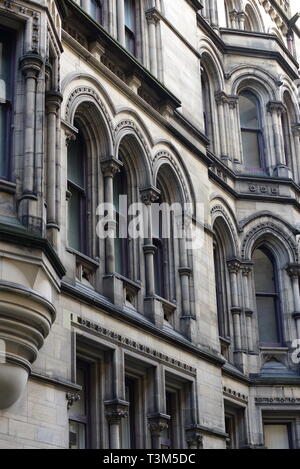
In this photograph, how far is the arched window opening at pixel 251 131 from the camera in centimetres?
2430

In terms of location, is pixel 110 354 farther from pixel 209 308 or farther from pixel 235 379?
pixel 235 379

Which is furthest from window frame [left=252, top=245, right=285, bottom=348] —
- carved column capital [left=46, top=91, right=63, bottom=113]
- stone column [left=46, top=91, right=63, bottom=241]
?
carved column capital [left=46, top=91, right=63, bottom=113]

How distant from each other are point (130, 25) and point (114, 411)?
9.04m

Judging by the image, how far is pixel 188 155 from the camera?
65.4 ft

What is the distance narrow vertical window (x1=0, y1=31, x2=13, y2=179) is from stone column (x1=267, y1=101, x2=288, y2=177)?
11.8 metres

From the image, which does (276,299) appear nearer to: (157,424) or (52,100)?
(157,424)

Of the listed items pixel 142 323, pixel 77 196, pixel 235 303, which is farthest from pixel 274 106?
pixel 142 323

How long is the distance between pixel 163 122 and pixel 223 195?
4.03 metres

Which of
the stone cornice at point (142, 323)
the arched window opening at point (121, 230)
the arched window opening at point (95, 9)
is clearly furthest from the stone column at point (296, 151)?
the arched window opening at point (121, 230)

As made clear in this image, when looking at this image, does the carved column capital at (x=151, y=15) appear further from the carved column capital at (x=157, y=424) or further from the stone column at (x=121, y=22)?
the carved column capital at (x=157, y=424)

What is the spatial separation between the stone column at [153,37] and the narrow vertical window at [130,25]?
35 centimetres

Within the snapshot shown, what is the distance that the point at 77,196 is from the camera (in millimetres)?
16172

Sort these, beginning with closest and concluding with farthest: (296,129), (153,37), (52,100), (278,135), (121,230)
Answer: (52,100) → (121,230) → (153,37) → (278,135) → (296,129)
